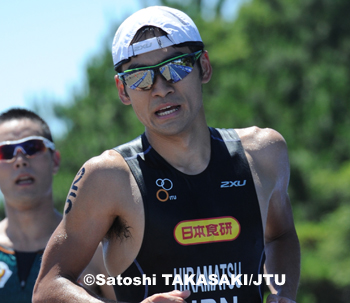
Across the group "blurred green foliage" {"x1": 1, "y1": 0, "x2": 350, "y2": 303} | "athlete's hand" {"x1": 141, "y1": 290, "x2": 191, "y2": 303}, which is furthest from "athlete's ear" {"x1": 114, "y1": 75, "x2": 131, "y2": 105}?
"blurred green foliage" {"x1": 1, "y1": 0, "x2": 350, "y2": 303}

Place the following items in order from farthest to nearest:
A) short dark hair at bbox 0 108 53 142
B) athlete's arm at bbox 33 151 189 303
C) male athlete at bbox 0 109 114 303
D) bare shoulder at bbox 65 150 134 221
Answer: short dark hair at bbox 0 108 53 142 < male athlete at bbox 0 109 114 303 < bare shoulder at bbox 65 150 134 221 < athlete's arm at bbox 33 151 189 303

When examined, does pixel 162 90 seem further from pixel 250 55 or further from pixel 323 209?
pixel 250 55

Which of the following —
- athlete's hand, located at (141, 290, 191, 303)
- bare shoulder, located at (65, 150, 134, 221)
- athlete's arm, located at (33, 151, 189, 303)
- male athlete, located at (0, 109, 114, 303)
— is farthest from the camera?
male athlete, located at (0, 109, 114, 303)

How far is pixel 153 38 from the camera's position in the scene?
295 centimetres

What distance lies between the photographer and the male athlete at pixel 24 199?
4.59m

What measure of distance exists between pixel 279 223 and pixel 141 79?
121cm

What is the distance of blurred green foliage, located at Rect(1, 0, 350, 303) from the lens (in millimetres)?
18391

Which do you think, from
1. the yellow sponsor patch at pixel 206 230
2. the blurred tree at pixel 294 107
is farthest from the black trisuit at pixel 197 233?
the blurred tree at pixel 294 107

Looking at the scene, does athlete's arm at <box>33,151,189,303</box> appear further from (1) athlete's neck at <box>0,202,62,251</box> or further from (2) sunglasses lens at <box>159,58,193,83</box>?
(1) athlete's neck at <box>0,202,62,251</box>

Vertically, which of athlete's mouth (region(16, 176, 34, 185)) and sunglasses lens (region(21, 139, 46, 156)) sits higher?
sunglasses lens (region(21, 139, 46, 156))

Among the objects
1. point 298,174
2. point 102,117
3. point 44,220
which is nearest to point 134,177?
point 44,220

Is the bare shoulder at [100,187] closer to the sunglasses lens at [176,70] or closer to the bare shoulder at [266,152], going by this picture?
the sunglasses lens at [176,70]

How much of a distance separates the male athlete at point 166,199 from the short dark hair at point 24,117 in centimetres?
198

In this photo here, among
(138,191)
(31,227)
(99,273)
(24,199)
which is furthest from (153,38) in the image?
(31,227)
